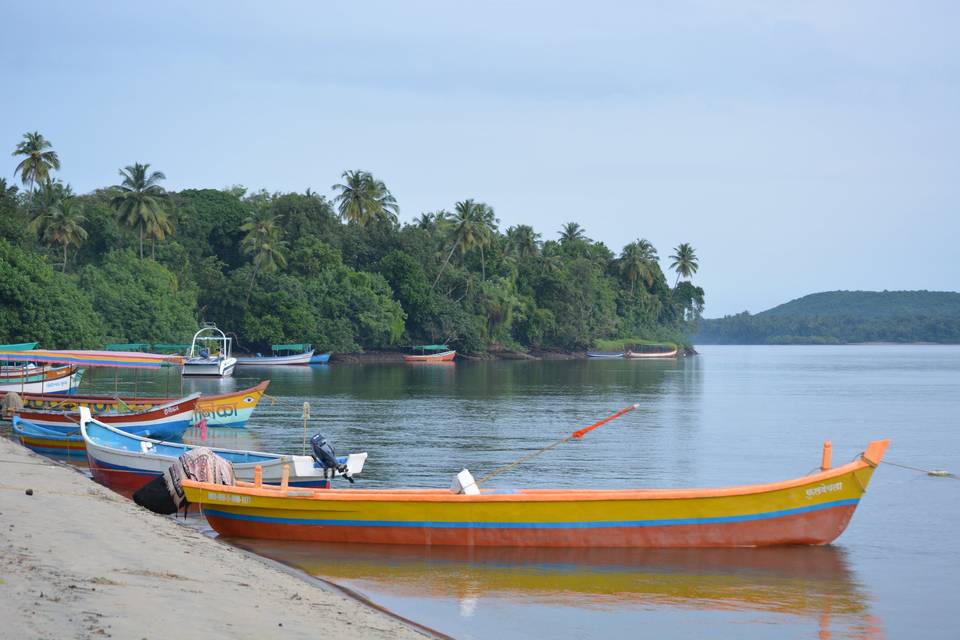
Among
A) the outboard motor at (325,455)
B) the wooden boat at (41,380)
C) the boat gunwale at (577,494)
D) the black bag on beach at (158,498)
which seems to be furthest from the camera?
the wooden boat at (41,380)

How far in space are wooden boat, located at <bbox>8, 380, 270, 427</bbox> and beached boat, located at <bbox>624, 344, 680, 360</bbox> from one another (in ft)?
356

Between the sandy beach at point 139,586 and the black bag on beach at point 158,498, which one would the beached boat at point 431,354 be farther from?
the sandy beach at point 139,586

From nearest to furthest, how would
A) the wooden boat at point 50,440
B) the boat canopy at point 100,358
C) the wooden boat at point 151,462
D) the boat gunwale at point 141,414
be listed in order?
the wooden boat at point 151,462 → the wooden boat at point 50,440 → the boat gunwale at point 141,414 → the boat canopy at point 100,358

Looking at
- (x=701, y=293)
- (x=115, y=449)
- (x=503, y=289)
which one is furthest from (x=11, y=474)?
(x=701, y=293)

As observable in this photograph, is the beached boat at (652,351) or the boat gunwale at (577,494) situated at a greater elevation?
the beached boat at (652,351)

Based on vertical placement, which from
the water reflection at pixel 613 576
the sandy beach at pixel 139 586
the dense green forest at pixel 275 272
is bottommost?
the water reflection at pixel 613 576

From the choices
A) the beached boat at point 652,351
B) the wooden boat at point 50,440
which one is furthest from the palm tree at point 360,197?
the wooden boat at point 50,440

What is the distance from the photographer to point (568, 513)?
53.7 ft

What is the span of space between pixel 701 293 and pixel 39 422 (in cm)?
14921

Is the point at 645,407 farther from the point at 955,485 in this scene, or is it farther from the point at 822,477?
the point at 822,477

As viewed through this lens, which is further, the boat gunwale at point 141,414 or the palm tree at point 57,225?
the palm tree at point 57,225

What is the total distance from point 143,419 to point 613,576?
54.6ft

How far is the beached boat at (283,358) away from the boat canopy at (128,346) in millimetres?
12728

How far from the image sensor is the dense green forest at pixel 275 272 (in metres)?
Result: 72.6
